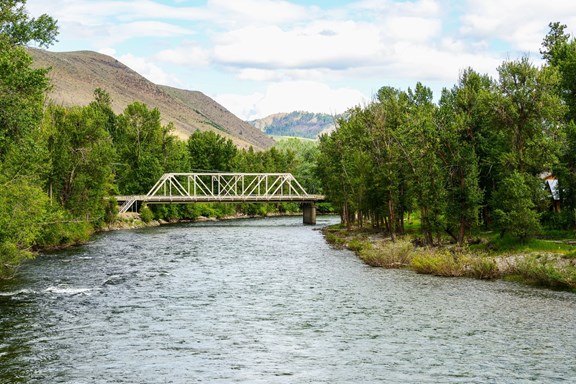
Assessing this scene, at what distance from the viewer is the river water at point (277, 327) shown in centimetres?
2470

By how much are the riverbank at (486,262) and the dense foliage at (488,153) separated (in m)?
3.37

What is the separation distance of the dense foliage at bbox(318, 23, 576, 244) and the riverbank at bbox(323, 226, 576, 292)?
133 inches

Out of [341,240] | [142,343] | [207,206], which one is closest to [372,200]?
[341,240]

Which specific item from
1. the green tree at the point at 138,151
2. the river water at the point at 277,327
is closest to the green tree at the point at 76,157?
the river water at the point at 277,327

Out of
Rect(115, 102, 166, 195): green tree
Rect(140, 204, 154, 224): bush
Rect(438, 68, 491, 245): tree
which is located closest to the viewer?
Rect(438, 68, 491, 245): tree

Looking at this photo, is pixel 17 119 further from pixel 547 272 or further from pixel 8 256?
pixel 547 272

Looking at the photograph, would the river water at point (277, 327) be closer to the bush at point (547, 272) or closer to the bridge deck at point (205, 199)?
the bush at point (547, 272)

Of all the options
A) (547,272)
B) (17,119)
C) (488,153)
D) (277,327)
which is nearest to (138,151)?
(488,153)

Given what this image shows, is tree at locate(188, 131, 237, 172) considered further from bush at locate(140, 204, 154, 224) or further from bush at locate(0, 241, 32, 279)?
bush at locate(0, 241, 32, 279)

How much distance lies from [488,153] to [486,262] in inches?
741

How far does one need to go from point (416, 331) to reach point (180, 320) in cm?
1192

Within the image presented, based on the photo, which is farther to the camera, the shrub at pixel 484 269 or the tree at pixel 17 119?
the shrub at pixel 484 269

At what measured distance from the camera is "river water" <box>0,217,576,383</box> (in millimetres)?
24703

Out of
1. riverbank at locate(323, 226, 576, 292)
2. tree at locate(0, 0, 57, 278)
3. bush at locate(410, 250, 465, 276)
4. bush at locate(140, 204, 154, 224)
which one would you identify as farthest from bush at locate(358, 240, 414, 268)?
bush at locate(140, 204, 154, 224)
